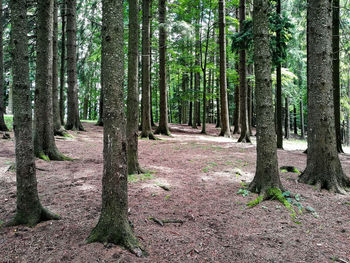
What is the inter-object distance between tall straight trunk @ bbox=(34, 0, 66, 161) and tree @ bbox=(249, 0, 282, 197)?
584 cm

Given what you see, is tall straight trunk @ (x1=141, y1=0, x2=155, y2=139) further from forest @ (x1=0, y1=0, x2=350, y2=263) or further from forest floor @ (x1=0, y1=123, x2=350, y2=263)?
forest floor @ (x1=0, y1=123, x2=350, y2=263)

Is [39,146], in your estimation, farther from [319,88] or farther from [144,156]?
[319,88]

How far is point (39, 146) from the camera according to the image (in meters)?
7.11

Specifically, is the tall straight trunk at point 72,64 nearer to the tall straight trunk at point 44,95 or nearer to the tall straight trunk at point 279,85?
the tall straight trunk at point 44,95

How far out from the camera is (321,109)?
5.64m

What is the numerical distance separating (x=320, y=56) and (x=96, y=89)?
27.0 m

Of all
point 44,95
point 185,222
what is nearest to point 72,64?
point 44,95

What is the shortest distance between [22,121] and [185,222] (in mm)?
2782

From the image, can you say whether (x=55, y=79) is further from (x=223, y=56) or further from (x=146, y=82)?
(x=223, y=56)

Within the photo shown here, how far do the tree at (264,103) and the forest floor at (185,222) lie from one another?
505 millimetres

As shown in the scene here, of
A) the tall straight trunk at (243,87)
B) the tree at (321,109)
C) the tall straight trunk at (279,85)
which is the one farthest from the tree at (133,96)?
the tall straight trunk at (243,87)

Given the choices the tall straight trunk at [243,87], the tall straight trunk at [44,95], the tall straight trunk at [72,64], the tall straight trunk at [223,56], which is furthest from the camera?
the tall straight trunk at [223,56]

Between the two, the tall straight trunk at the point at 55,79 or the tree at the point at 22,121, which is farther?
the tall straight trunk at the point at 55,79

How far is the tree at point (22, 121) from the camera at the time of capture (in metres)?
3.10
